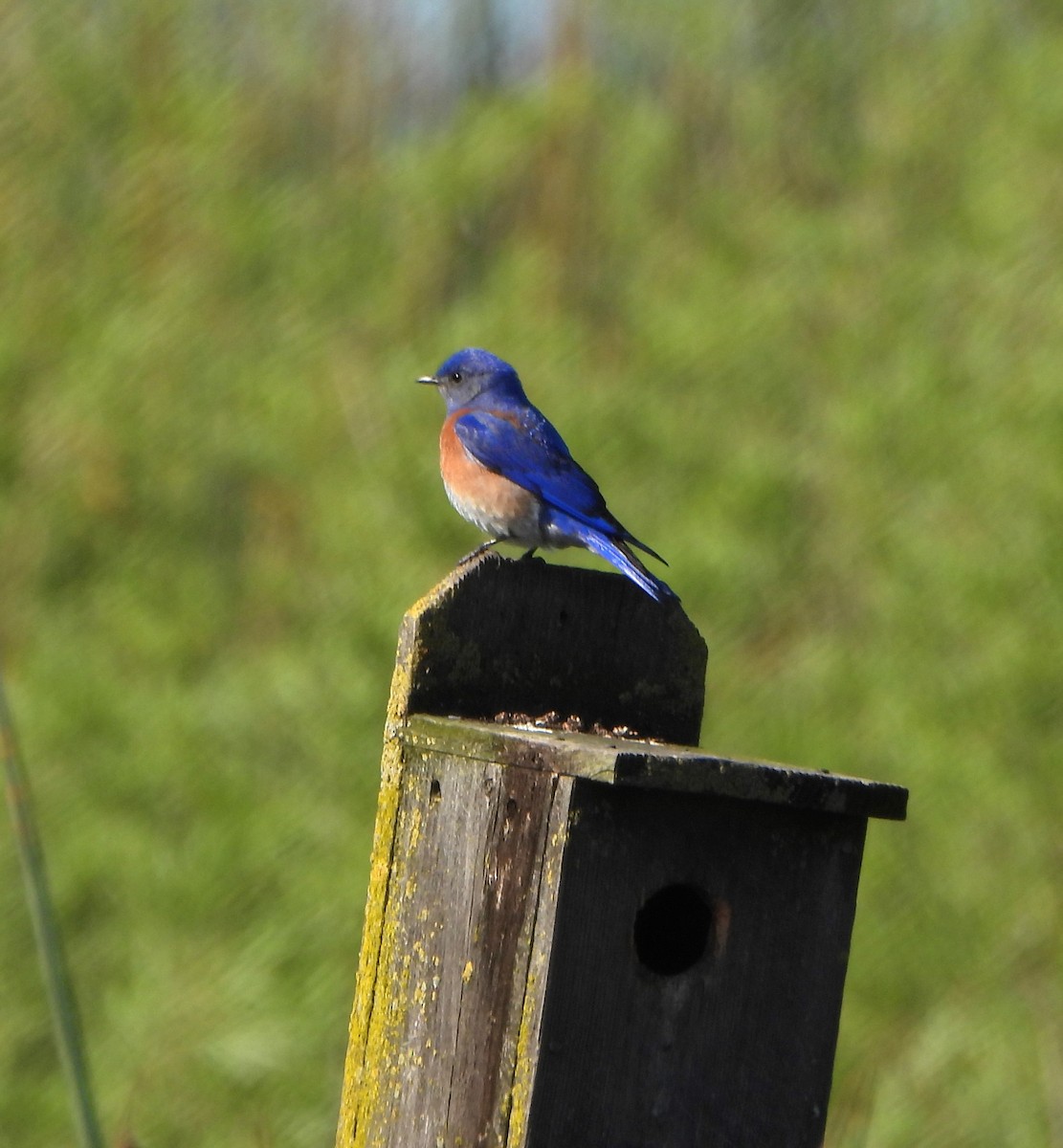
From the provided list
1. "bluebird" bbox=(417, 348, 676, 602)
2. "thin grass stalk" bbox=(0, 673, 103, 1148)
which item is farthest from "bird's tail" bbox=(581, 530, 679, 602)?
"thin grass stalk" bbox=(0, 673, 103, 1148)

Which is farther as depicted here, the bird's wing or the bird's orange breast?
the bird's orange breast

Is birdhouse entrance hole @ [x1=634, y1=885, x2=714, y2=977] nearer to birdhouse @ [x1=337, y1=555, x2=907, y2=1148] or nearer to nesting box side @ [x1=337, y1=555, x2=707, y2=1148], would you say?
birdhouse @ [x1=337, y1=555, x2=907, y2=1148]

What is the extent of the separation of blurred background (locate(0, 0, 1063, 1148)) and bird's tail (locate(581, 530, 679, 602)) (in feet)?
11.4

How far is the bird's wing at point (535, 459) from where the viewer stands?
4109mm

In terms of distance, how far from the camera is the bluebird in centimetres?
408

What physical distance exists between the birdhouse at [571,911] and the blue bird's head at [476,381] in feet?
7.19

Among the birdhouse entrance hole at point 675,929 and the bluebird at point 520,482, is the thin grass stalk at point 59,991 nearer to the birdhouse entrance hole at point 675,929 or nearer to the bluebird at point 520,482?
the birdhouse entrance hole at point 675,929

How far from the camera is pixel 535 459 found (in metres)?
→ 4.37

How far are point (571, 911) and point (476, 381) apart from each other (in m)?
2.75

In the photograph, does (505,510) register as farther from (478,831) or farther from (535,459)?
(478,831)

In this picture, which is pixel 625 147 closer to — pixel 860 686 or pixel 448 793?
pixel 860 686

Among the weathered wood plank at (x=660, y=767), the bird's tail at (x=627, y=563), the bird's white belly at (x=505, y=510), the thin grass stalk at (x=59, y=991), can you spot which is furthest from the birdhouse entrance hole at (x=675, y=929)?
the bird's white belly at (x=505, y=510)

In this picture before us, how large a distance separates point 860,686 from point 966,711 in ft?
1.67

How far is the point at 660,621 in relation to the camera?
2.85 m
